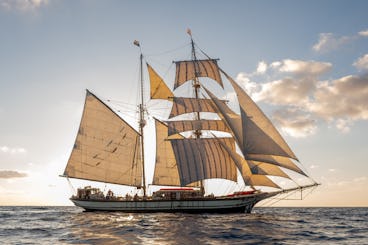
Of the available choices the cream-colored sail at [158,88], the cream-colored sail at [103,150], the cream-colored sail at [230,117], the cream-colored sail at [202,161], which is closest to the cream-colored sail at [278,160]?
the cream-colored sail at [230,117]

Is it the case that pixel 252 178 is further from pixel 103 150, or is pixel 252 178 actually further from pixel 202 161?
pixel 103 150

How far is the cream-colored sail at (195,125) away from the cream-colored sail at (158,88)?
6.06 meters

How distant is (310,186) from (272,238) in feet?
105

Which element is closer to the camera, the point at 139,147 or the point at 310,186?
the point at 310,186

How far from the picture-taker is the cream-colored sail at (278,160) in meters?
50.7

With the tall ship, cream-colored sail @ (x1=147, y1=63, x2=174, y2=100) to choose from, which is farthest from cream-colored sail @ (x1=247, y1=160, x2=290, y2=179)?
cream-colored sail @ (x1=147, y1=63, x2=174, y2=100)

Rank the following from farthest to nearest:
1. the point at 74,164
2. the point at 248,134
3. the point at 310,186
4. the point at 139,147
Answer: the point at 139,147 → the point at 74,164 → the point at 310,186 → the point at 248,134

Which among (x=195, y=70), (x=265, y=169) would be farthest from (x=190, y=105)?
(x=265, y=169)

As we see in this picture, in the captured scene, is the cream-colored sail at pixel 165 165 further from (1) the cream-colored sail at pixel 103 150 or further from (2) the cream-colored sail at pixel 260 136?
(2) the cream-colored sail at pixel 260 136

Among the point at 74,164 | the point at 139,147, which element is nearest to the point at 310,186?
the point at 139,147

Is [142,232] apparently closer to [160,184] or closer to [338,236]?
[338,236]

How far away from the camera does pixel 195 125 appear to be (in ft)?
221

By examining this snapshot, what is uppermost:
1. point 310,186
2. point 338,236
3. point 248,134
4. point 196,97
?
point 196,97

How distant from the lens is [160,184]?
218ft
